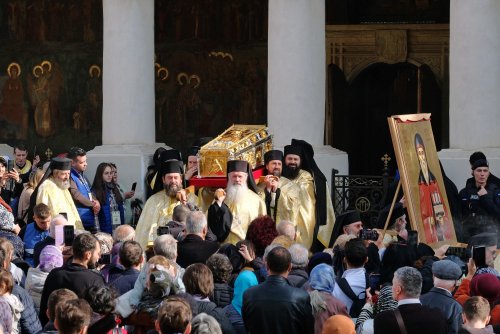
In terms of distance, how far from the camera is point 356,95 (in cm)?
2797

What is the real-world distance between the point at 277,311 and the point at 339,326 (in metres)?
1.19

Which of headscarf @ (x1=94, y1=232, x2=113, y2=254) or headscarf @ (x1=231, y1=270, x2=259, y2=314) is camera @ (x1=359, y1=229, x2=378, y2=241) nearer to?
headscarf @ (x1=231, y1=270, x2=259, y2=314)

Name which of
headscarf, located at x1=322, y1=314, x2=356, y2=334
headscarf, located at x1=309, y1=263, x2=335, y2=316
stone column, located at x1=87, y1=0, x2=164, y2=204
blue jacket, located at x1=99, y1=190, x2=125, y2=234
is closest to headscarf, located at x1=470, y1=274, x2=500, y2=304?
headscarf, located at x1=309, y1=263, x2=335, y2=316

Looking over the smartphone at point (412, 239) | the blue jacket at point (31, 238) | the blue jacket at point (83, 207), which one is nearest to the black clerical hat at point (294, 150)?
the blue jacket at point (83, 207)

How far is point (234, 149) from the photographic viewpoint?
20266 millimetres

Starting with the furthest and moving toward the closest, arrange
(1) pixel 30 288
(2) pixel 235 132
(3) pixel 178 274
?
(2) pixel 235 132
(1) pixel 30 288
(3) pixel 178 274

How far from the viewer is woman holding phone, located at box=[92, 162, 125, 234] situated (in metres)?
20.8

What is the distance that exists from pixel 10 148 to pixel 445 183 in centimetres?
1027

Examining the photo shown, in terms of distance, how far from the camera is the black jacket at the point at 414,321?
1152 cm

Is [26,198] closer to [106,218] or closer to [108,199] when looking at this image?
[106,218]

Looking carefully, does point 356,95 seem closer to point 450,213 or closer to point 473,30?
point 473,30

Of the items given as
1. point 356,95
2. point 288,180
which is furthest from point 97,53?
point 288,180

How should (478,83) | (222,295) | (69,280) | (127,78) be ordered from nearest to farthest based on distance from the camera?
(69,280), (222,295), (478,83), (127,78)

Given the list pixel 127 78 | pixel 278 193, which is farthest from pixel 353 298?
pixel 127 78
